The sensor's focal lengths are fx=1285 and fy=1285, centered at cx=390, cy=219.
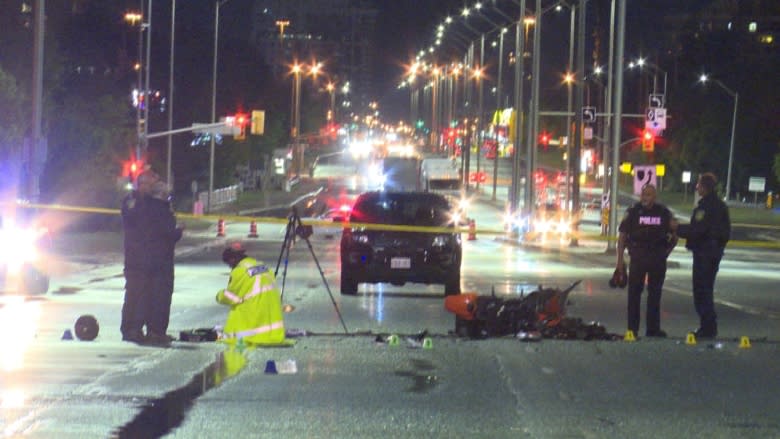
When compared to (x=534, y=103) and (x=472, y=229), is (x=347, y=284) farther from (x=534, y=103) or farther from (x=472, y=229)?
(x=534, y=103)

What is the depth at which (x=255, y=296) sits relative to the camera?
13383 mm

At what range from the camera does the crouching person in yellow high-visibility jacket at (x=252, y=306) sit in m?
13.4

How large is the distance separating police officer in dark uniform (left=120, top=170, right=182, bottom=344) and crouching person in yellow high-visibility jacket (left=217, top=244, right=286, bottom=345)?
0.85 metres

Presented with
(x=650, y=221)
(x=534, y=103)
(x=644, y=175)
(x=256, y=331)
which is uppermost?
(x=534, y=103)

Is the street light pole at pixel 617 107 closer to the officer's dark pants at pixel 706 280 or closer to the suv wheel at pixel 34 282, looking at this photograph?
the suv wheel at pixel 34 282

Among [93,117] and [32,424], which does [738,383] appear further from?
[93,117]

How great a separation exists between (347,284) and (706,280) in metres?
7.81

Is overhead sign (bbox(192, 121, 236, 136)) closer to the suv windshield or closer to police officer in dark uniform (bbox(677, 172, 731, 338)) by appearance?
the suv windshield

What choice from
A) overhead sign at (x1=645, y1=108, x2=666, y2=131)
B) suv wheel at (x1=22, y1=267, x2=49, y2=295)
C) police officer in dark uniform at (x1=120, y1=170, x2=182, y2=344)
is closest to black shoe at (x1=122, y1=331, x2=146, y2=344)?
police officer in dark uniform at (x1=120, y1=170, x2=182, y2=344)

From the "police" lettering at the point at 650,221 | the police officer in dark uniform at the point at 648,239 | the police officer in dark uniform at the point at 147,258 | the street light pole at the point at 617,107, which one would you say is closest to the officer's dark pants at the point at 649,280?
the police officer in dark uniform at the point at 648,239

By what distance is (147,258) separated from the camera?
1382 cm

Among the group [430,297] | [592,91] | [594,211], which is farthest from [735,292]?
[592,91]

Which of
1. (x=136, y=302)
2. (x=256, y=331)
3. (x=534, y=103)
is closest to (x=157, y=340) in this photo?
(x=136, y=302)

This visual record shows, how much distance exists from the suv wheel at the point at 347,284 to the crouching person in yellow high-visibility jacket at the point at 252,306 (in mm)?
7504
